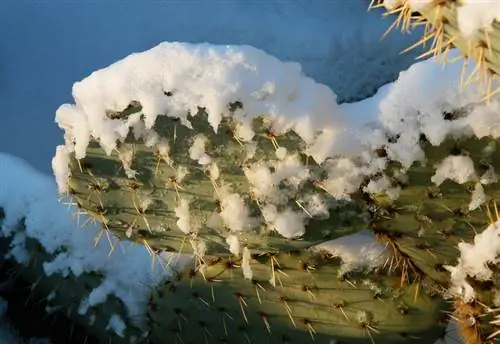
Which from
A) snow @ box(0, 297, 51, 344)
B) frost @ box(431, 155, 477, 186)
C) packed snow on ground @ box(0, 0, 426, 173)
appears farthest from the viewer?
packed snow on ground @ box(0, 0, 426, 173)

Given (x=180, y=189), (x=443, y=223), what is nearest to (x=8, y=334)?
(x=180, y=189)

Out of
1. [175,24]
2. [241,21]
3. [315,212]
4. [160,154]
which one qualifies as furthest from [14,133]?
[315,212]

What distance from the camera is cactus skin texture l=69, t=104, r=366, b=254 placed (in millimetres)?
980

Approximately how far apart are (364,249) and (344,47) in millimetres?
954

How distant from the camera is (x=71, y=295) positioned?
4.70ft

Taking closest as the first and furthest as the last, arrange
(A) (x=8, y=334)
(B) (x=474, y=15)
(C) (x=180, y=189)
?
(B) (x=474, y=15), (C) (x=180, y=189), (A) (x=8, y=334)

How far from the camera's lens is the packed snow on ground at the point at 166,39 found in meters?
1.96

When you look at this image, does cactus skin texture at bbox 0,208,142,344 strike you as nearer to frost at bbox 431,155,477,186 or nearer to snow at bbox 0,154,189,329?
snow at bbox 0,154,189,329

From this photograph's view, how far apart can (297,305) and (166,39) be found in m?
1.00

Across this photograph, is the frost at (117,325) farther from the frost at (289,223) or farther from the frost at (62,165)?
the frost at (289,223)

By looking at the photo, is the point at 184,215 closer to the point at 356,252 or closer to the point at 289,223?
the point at 289,223

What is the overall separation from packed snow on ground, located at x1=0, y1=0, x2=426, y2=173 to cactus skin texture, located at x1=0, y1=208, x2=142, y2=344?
21.1 inches

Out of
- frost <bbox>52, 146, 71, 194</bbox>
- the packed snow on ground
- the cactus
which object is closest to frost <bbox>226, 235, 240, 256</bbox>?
the cactus

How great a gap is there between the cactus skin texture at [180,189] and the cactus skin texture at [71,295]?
0.29m
